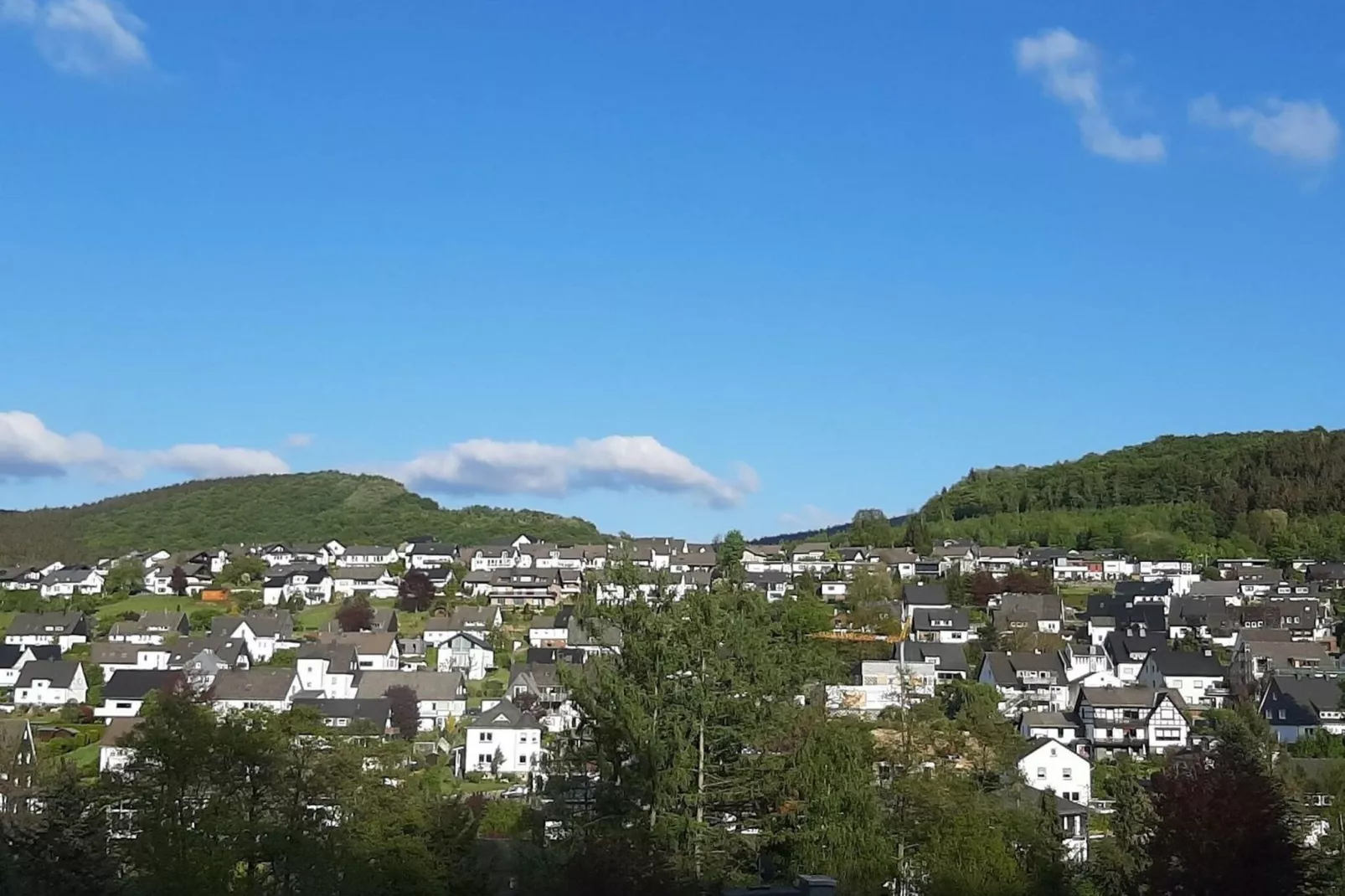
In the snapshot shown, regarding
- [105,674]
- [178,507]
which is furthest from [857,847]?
[178,507]

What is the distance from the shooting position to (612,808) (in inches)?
674

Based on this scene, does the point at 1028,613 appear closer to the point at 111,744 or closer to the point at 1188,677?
the point at 1188,677

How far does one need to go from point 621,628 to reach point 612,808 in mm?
2678

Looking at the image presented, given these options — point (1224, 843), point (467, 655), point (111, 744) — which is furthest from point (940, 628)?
point (1224, 843)

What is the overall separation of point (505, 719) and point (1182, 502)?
69.8 m

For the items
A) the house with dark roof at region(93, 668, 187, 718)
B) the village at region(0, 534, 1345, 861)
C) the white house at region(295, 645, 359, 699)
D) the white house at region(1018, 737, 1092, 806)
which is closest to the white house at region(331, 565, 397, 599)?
the village at region(0, 534, 1345, 861)

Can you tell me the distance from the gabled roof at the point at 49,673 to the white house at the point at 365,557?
1315 inches

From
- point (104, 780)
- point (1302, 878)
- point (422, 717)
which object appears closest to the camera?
point (1302, 878)

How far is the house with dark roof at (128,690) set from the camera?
44.5 metres

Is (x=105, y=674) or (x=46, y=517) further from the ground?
(x=46, y=517)

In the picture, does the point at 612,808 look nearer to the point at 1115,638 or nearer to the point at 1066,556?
the point at 1115,638

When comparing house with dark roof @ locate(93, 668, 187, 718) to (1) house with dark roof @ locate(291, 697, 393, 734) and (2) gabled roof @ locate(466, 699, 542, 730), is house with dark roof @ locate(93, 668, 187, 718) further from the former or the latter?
(2) gabled roof @ locate(466, 699, 542, 730)

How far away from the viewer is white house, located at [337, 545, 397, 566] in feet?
278

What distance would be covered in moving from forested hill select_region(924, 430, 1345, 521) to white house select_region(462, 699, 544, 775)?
65099mm
